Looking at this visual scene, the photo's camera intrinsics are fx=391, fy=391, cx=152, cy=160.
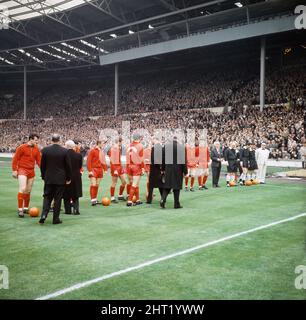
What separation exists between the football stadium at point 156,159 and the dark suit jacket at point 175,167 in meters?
0.03

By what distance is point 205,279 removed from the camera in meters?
5.26

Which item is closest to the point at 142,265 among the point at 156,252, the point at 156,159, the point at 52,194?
the point at 156,252

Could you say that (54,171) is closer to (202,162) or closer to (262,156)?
(202,162)

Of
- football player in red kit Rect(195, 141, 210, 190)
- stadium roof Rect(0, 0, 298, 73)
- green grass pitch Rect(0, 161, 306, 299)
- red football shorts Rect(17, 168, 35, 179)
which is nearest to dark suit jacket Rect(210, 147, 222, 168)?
football player in red kit Rect(195, 141, 210, 190)

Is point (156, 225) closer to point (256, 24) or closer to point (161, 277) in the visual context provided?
point (161, 277)

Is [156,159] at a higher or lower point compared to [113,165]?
higher

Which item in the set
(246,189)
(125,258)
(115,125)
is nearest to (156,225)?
(125,258)

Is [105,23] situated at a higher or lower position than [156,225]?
higher

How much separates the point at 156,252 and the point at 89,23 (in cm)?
3958

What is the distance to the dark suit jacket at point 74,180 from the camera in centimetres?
1015

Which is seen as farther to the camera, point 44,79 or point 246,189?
point 44,79

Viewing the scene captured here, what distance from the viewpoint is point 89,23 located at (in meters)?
42.0
